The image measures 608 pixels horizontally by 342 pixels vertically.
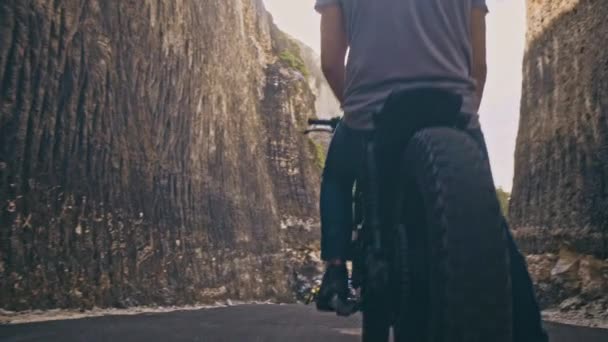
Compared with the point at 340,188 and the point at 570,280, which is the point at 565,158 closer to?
the point at 570,280

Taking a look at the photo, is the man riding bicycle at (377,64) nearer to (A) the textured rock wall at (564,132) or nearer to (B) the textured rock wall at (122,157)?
(B) the textured rock wall at (122,157)

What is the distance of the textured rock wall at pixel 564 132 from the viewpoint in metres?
12.6

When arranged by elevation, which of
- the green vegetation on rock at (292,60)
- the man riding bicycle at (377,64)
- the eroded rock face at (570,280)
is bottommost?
the eroded rock face at (570,280)

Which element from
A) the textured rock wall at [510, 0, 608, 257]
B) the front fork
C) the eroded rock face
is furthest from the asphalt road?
the textured rock wall at [510, 0, 608, 257]

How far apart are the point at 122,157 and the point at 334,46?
27.4 feet

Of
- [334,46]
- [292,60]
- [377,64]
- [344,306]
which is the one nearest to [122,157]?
[334,46]

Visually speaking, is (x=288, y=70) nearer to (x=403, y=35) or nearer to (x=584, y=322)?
(x=584, y=322)

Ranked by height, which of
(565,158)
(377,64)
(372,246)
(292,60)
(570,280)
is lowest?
(570,280)

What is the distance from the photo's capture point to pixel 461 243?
181 centimetres

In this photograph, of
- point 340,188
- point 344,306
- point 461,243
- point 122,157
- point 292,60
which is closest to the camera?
point 461,243

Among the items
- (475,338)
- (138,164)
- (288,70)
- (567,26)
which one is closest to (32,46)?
(138,164)

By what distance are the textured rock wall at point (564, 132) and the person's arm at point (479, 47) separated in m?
10.2

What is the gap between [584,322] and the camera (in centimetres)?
1065

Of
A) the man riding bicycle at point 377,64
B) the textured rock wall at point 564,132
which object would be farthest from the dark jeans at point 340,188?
the textured rock wall at point 564,132
